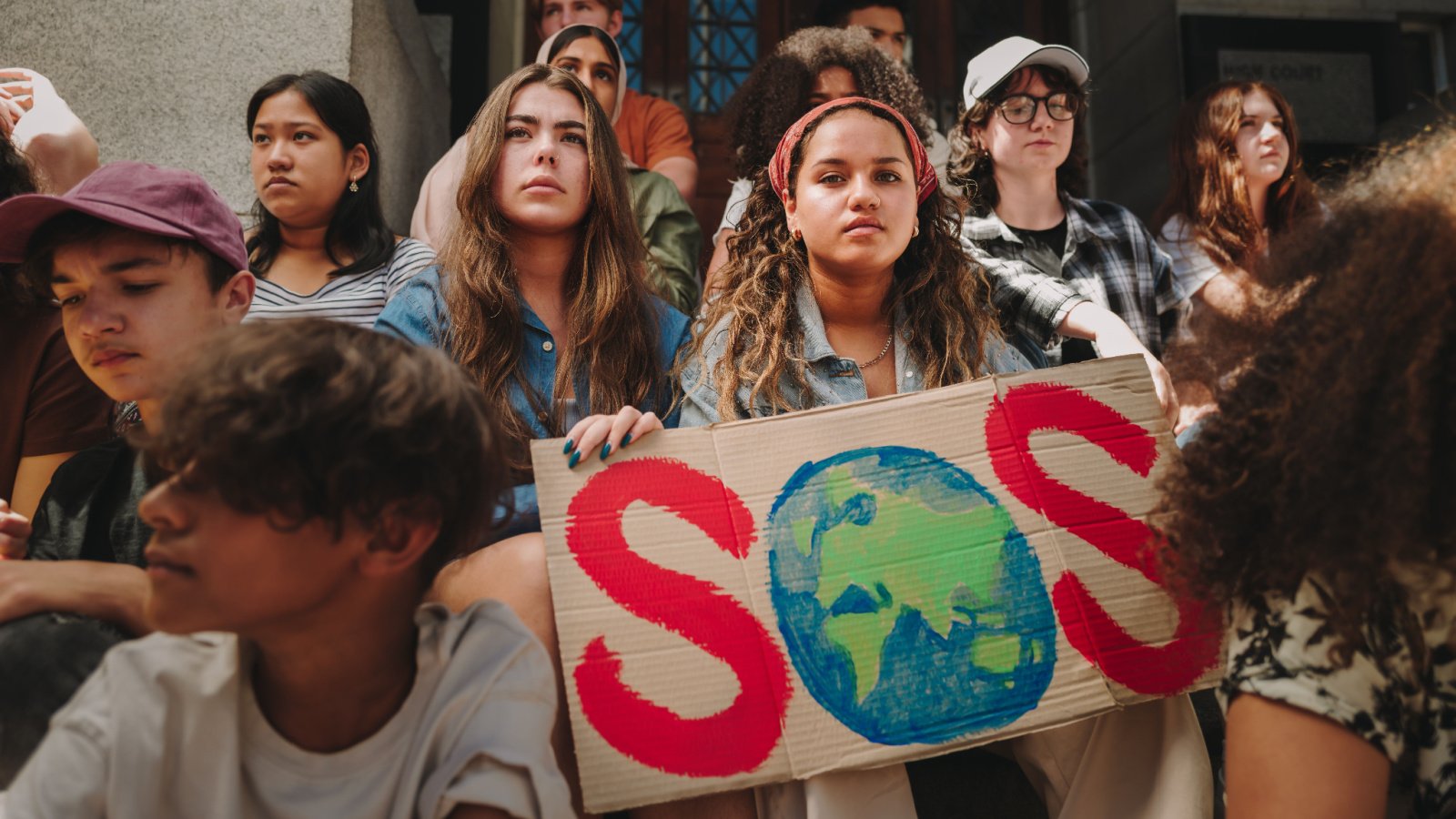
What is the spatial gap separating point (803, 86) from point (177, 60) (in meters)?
2.22

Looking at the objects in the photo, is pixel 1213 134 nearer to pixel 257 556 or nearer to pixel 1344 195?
pixel 1344 195

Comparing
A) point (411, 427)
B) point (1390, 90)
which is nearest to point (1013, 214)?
point (411, 427)

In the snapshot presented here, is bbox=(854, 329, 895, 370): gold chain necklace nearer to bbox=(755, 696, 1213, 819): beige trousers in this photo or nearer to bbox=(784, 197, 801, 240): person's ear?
bbox=(784, 197, 801, 240): person's ear

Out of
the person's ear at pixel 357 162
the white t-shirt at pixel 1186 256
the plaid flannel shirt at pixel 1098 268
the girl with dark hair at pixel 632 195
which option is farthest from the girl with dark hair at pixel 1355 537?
the person's ear at pixel 357 162

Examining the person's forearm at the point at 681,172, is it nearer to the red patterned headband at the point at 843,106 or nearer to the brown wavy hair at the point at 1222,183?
the red patterned headband at the point at 843,106

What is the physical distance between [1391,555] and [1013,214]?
2.44 meters

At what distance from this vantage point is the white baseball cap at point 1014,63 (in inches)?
146

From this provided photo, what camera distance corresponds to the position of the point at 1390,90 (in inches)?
238

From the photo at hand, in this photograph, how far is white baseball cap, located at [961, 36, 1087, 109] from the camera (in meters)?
3.70

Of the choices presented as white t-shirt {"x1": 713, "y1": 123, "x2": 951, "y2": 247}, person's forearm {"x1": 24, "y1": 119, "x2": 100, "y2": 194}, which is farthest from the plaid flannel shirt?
person's forearm {"x1": 24, "y1": 119, "x2": 100, "y2": 194}

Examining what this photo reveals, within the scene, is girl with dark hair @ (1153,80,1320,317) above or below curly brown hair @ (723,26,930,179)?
below

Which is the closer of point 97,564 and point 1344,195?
point 1344,195

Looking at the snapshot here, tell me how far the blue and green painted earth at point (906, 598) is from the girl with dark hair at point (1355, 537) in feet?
1.78

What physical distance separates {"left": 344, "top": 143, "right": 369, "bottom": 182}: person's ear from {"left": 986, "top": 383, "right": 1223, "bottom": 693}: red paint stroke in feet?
7.75
